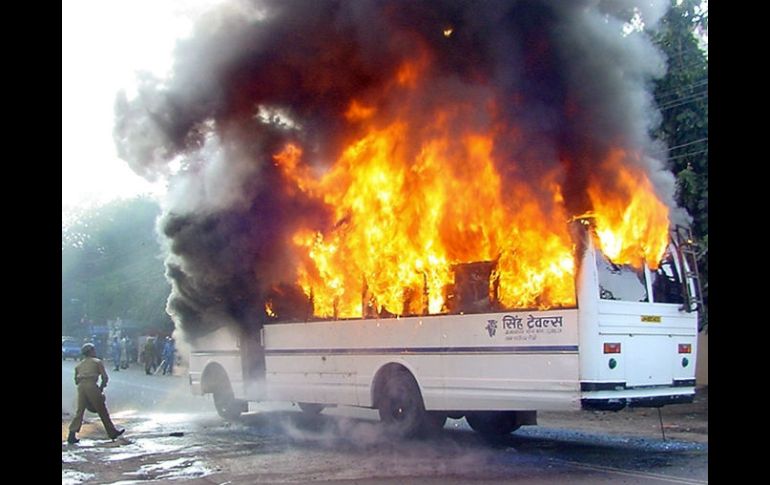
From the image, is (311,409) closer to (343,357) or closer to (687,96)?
(343,357)

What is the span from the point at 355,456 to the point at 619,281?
3.75 m

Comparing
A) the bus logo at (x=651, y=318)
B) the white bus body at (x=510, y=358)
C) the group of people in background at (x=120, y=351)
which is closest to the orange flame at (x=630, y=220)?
the white bus body at (x=510, y=358)

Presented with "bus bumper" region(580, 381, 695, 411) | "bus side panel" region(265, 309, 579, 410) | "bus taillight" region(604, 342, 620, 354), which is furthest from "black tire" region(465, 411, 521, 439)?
"bus taillight" region(604, 342, 620, 354)

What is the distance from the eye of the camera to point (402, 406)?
1070 centimetres

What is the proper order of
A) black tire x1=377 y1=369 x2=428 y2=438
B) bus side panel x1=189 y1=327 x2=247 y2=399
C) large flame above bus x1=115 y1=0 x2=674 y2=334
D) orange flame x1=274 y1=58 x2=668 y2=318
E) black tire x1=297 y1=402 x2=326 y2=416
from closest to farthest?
orange flame x1=274 y1=58 x2=668 y2=318 < large flame above bus x1=115 y1=0 x2=674 y2=334 < black tire x1=377 y1=369 x2=428 y2=438 < bus side panel x1=189 y1=327 x2=247 y2=399 < black tire x1=297 y1=402 x2=326 y2=416

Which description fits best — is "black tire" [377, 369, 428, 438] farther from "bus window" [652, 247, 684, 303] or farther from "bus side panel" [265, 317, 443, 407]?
"bus window" [652, 247, 684, 303]

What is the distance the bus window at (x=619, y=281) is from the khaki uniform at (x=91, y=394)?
7310mm

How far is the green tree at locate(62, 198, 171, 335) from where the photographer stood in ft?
124

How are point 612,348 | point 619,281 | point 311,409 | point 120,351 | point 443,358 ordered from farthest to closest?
point 120,351
point 311,409
point 443,358
point 619,281
point 612,348

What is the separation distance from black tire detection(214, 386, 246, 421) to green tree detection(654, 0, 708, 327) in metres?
8.34

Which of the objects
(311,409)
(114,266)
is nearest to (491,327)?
(311,409)

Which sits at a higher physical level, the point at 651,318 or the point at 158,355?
the point at 651,318
